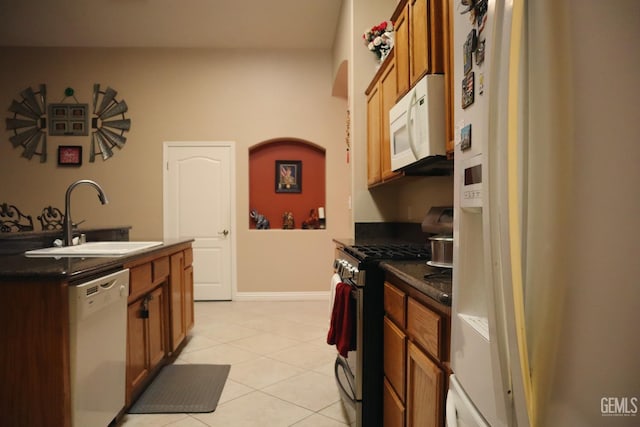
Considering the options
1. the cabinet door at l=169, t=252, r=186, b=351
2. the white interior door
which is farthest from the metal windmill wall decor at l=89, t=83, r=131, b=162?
the cabinet door at l=169, t=252, r=186, b=351

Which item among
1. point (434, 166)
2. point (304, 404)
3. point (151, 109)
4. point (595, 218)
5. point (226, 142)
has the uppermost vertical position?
point (151, 109)

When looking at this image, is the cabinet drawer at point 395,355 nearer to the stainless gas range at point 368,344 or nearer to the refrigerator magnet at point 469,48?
the stainless gas range at point 368,344

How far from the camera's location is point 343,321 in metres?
1.81

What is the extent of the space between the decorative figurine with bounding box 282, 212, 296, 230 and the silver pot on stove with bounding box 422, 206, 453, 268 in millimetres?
3083

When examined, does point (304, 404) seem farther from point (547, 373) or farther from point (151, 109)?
point (151, 109)

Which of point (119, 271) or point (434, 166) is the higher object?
point (434, 166)

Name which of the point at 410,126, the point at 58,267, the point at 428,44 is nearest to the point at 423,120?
the point at 410,126

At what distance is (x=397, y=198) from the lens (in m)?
3.23

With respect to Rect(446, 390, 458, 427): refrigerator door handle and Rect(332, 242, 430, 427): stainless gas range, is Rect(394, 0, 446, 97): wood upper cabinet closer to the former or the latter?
Rect(332, 242, 430, 427): stainless gas range

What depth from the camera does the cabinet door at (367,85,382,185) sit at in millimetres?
2805

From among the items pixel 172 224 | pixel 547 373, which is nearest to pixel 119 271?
pixel 547 373

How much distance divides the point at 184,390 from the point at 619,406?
238 cm

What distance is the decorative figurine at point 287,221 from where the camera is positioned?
504cm

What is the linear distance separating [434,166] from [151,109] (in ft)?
13.6
